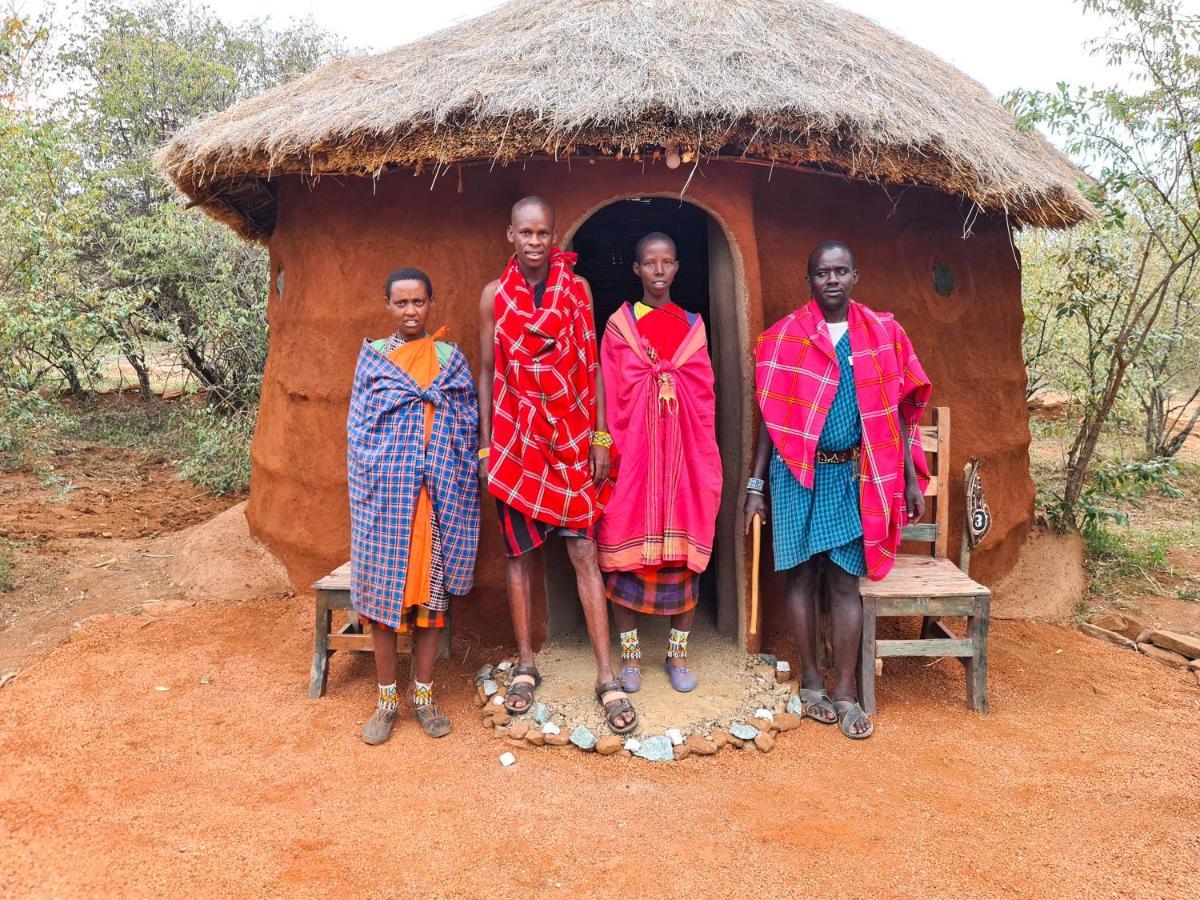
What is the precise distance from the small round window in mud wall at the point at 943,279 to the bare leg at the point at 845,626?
1722 mm

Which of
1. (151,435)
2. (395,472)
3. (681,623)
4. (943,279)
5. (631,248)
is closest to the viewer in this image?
(395,472)

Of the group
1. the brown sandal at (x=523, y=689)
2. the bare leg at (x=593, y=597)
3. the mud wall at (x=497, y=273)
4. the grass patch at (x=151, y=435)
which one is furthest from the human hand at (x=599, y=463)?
the grass patch at (x=151, y=435)

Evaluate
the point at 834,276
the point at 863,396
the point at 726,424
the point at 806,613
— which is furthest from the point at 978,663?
the point at 834,276

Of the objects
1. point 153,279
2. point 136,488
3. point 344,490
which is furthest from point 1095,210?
point 153,279

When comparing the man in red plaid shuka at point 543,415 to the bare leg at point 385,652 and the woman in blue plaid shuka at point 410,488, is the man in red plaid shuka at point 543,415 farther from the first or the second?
the bare leg at point 385,652

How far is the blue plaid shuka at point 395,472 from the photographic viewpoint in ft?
9.25

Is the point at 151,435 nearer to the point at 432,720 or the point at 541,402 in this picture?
the point at 432,720

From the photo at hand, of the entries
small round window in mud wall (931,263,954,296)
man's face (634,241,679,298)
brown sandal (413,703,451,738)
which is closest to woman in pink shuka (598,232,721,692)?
man's face (634,241,679,298)

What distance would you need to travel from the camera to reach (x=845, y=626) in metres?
3.00

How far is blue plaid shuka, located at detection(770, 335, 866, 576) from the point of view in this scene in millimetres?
2896

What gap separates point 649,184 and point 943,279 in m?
1.68

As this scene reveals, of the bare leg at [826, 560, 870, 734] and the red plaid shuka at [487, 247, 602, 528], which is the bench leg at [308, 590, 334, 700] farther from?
the bare leg at [826, 560, 870, 734]

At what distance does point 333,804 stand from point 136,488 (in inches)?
226

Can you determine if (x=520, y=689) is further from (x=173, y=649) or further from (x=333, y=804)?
(x=173, y=649)
